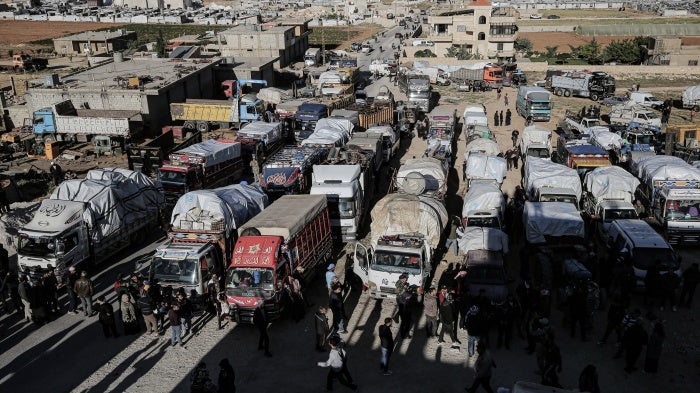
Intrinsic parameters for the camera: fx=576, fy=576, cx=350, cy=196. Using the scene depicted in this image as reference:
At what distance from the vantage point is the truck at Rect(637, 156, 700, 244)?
70.0 ft

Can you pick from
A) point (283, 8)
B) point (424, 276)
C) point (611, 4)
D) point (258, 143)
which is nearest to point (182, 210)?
point (424, 276)

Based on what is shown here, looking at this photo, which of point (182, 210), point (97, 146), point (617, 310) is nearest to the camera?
point (617, 310)

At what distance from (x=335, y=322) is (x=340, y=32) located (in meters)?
113

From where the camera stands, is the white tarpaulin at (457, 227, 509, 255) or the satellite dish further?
the satellite dish

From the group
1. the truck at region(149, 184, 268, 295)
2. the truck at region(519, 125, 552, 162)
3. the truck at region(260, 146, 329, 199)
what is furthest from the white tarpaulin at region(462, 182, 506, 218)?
the truck at region(519, 125, 552, 162)

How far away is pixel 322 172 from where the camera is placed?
76.2ft

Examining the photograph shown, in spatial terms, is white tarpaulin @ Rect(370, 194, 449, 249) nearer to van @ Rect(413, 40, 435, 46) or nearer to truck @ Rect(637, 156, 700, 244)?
truck @ Rect(637, 156, 700, 244)

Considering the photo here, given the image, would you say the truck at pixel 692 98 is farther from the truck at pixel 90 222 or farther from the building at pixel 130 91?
the truck at pixel 90 222

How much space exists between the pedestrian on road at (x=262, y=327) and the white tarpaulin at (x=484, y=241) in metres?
7.39

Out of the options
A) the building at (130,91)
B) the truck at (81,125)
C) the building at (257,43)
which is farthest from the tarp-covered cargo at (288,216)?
the building at (257,43)

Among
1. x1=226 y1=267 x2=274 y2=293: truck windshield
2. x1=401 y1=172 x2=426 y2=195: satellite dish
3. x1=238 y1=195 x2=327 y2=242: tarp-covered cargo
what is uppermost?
x1=238 y1=195 x2=327 y2=242: tarp-covered cargo

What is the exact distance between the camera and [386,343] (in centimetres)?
1398

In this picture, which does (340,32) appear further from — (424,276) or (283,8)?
(424,276)

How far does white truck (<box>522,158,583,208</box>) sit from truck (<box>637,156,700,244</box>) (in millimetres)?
2891
